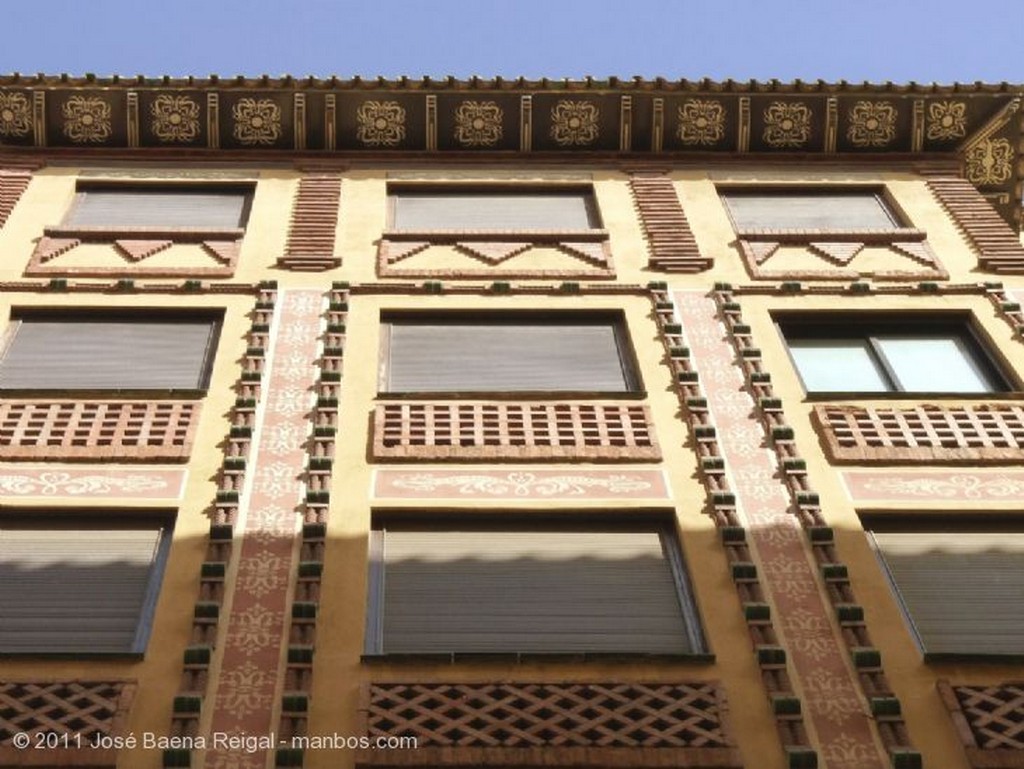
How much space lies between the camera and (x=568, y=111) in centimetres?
1465

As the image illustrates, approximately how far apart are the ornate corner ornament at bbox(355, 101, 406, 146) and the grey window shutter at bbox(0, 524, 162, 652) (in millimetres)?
7228

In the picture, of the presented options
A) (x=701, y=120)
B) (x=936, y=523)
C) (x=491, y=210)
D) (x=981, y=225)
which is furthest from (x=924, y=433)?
(x=701, y=120)

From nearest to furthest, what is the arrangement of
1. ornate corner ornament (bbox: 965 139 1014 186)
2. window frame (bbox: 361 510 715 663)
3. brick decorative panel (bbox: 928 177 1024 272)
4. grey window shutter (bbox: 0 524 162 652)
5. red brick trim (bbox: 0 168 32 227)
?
1. window frame (bbox: 361 510 715 663)
2. grey window shutter (bbox: 0 524 162 652)
3. brick decorative panel (bbox: 928 177 1024 272)
4. red brick trim (bbox: 0 168 32 227)
5. ornate corner ornament (bbox: 965 139 1014 186)

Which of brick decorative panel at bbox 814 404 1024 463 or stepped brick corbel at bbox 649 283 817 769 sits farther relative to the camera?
brick decorative panel at bbox 814 404 1024 463

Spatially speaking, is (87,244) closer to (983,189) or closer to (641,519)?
(641,519)

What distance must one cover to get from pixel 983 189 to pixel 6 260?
10.8 meters

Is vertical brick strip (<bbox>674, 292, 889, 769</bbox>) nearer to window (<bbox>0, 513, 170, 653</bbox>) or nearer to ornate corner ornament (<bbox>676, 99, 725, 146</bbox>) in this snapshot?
window (<bbox>0, 513, 170, 653</bbox>)

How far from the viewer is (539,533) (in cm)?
863

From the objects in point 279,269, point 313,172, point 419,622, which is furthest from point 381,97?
point 419,622

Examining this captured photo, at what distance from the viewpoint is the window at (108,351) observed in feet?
33.7

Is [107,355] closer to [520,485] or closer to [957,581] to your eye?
[520,485]

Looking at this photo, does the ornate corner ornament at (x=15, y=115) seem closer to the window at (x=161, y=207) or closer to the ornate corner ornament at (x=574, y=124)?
the window at (x=161, y=207)

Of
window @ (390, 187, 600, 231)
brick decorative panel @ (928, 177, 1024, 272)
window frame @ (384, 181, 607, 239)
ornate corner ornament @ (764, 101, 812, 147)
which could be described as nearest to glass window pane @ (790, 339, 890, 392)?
brick decorative panel @ (928, 177, 1024, 272)

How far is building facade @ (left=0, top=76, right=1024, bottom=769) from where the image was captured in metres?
6.98
